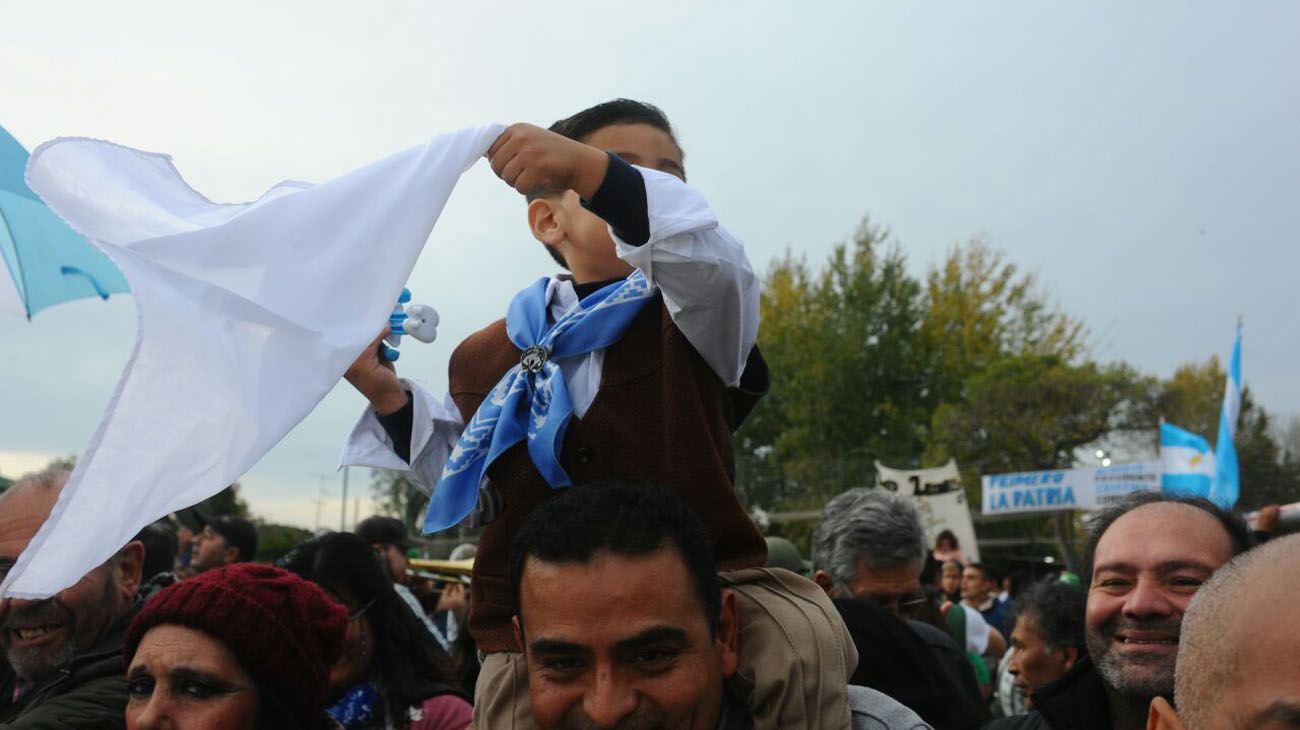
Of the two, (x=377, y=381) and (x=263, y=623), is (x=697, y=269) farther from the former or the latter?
(x=263, y=623)

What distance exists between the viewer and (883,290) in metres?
44.8

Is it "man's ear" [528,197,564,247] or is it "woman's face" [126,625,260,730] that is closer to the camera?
"man's ear" [528,197,564,247]

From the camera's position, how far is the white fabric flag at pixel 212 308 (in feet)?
6.52

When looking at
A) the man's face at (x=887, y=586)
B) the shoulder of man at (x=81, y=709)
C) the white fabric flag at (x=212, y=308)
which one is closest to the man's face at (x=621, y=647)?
the white fabric flag at (x=212, y=308)

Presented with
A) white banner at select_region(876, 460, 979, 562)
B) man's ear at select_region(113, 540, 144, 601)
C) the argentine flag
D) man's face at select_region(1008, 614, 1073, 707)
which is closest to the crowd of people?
man's ear at select_region(113, 540, 144, 601)

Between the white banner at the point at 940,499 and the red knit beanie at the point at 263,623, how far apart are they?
12822 mm

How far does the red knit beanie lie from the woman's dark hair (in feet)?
3.58

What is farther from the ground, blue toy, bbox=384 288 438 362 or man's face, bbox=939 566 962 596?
blue toy, bbox=384 288 438 362

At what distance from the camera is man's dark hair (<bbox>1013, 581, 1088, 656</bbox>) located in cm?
530

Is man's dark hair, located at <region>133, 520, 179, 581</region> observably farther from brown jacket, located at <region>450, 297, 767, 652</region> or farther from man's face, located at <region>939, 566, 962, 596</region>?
man's face, located at <region>939, 566, 962, 596</region>

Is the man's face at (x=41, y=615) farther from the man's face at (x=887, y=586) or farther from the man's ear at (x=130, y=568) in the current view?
the man's face at (x=887, y=586)

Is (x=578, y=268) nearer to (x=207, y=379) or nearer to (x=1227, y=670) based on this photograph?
(x=207, y=379)

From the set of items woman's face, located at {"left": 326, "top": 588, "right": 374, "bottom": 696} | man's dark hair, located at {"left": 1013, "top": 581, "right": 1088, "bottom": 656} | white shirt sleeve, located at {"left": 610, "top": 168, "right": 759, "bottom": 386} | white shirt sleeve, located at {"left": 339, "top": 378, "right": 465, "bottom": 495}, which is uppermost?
white shirt sleeve, located at {"left": 610, "top": 168, "right": 759, "bottom": 386}

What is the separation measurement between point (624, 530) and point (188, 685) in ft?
4.62
